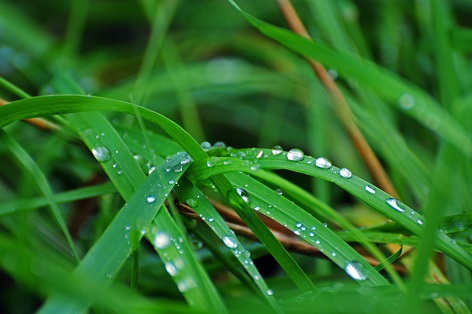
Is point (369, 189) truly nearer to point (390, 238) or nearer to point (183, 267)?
point (390, 238)

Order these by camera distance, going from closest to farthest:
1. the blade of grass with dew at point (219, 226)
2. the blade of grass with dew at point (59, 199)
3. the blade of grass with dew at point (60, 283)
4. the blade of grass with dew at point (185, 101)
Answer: the blade of grass with dew at point (60, 283) < the blade of grass with dew at point (219, 226) < the blade of grass with dew at point (59, 199) < the blade of grass with dew at point (185, 101)

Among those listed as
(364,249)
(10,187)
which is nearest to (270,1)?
(10,187)

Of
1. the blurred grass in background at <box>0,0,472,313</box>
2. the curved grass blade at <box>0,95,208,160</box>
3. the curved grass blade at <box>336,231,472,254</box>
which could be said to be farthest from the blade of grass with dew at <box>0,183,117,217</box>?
the curved grass blade at <box>336,231,472,254</box>

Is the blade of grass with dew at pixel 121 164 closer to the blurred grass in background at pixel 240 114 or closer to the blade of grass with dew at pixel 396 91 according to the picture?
the blurred grass in background at pixel 240 114

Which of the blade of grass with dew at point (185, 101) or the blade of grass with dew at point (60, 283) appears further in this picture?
the blade of grass with dew at point (185, 101)

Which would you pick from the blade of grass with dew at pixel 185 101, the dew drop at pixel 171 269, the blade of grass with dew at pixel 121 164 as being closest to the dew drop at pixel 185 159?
the blade of grass with dew at pixel 121 164

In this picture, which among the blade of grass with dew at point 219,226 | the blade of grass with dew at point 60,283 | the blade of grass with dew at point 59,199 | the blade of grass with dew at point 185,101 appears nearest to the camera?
→ the blade of grass with dew at point 60,283
